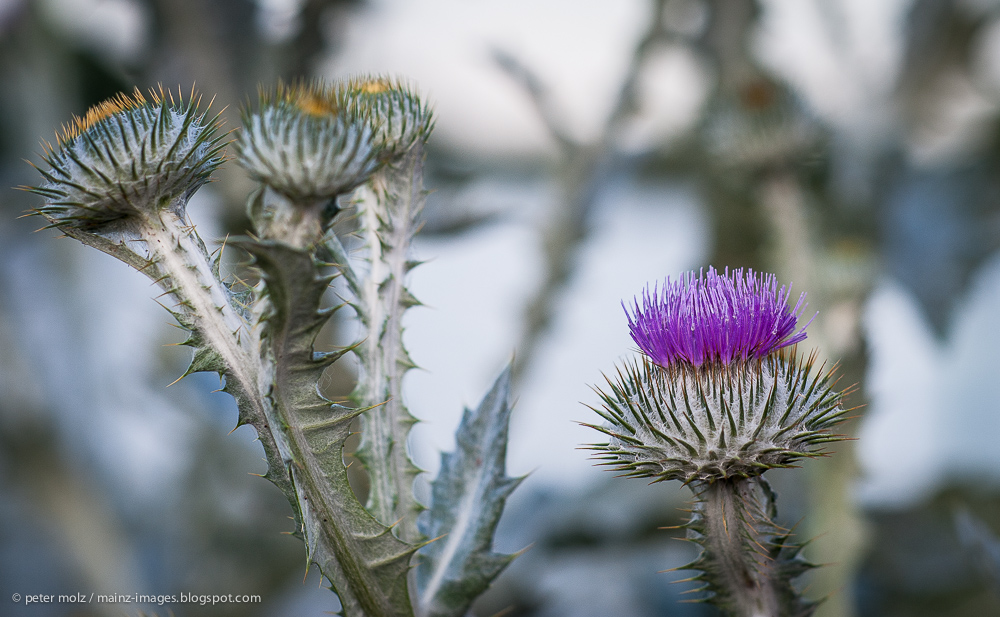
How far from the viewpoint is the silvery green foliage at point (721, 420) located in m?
0.93

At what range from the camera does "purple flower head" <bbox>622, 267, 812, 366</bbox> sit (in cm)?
94

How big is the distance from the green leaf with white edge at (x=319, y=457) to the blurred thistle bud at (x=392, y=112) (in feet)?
0.75

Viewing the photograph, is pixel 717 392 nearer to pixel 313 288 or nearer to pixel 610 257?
pixel 313 288

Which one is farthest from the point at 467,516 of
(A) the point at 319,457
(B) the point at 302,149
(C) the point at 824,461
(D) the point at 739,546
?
(C) the point at 824,461

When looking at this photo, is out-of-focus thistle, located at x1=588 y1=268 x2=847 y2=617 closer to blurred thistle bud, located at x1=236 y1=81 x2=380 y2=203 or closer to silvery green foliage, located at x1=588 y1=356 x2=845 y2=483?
silvery green foliage, located at x1=588 y1=356 x2=845 y2=483

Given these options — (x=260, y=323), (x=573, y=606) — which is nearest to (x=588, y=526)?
(x=573, y=606)

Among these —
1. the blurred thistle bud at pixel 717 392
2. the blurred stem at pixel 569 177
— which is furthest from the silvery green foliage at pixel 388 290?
the blurred stem at pixel 569 177

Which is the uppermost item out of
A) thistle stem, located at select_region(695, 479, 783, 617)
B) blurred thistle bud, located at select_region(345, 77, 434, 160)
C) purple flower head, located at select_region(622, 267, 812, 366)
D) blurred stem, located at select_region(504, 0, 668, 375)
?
blurred stem, located at select_region(504, 0, 668, 375)

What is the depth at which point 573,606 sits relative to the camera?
238cm

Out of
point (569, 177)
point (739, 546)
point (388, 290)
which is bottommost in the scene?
point (739, 546)

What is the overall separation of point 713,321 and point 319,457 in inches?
20.4

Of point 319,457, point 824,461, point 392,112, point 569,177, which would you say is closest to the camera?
point 319,457

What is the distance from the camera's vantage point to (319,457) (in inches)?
35.3

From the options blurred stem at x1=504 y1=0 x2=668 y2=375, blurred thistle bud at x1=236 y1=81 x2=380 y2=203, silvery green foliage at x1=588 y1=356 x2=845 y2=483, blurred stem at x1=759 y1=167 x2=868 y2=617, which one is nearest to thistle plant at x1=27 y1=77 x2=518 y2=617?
blurred thistle bud at x1=236 y1=81 x2=380 y2=203
